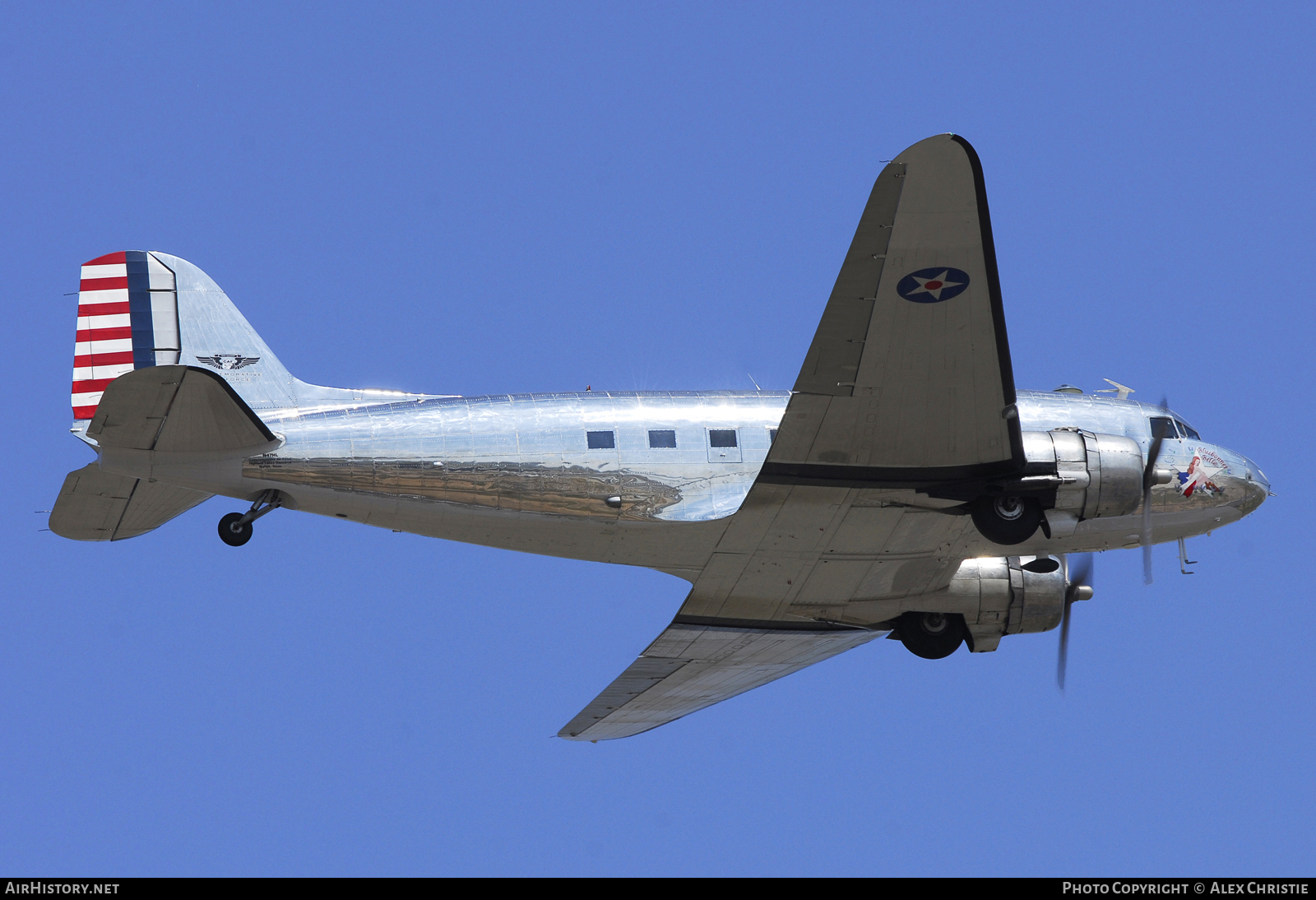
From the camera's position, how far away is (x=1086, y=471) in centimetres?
1733

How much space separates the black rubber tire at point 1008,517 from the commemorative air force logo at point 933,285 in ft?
11.5

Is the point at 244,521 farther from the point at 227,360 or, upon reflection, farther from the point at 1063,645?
the point at 1063,645

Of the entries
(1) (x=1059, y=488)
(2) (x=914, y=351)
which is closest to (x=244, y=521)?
(2) (x=914, y=351)

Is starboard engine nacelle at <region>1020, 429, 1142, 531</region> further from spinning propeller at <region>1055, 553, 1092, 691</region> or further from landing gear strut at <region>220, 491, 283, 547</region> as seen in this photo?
landing gear strut at <region>220, 491, 283, 547</region>

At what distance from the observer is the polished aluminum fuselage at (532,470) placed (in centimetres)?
1634

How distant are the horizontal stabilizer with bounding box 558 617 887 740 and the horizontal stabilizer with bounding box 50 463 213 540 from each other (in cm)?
767

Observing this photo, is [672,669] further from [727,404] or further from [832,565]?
[727,404]

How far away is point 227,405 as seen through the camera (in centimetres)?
1543

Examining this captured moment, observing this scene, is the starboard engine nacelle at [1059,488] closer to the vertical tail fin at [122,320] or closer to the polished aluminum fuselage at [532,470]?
the polished aluminum fuselage at [532,470]

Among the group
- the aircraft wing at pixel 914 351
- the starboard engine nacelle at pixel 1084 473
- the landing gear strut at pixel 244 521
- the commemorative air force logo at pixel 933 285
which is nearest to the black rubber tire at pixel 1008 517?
the starboard engine nacelle at pixel 1084 473

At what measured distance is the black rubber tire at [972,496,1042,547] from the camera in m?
17.3

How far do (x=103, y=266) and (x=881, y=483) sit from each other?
10.6 m

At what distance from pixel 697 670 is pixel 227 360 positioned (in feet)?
29.2
